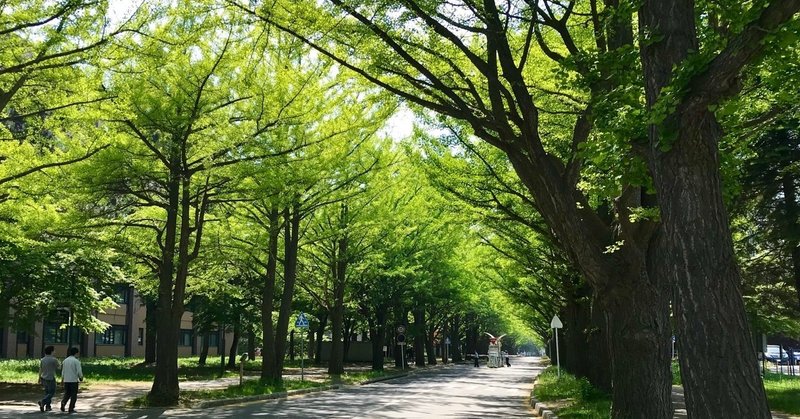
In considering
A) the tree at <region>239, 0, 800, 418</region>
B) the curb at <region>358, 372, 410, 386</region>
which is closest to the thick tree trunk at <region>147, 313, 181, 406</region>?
the tree at <region>239, 0, 800, 418</region>

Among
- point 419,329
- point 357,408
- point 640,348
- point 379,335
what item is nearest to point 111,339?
point 419,329

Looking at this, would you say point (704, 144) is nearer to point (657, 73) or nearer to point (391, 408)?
point (657, 73)

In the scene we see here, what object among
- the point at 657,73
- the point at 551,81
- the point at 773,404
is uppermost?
the point at 551,81

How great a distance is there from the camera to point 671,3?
554cm

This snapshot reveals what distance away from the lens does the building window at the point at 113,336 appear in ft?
188

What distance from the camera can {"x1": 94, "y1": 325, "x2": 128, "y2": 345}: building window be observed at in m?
57.3

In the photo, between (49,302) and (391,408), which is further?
(49,302)

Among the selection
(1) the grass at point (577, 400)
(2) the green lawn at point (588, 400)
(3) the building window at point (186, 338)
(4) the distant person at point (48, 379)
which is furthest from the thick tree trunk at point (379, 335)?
(3) the building window at point (186, 338)

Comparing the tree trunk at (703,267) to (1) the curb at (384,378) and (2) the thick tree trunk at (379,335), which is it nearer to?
(1) the curb at (384,378)

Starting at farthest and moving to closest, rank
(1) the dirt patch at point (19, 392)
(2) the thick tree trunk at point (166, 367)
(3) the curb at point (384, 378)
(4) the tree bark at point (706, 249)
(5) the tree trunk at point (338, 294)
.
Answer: (5) the tree trunk at point (338, 294), (3) the curb at point (384, 378), (1) the dirt patch at point (19, 392), (2) the thick tree trunk at point (166, 367), (4) the tree bark at point (706, 249)

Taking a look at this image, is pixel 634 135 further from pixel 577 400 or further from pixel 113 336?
pixel 113 336

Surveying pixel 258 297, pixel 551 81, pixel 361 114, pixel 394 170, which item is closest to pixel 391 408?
pixel 361 114

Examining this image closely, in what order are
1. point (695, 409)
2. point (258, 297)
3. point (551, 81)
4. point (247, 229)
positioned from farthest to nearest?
point (258, 297)
point (247, 229)
point (551, 81)
point (695, 409)

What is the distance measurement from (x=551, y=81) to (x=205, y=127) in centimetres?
892
